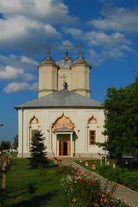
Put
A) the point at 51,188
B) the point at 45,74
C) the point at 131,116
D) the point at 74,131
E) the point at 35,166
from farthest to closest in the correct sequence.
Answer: the point at 45,74 < the point at 74,131 < the point at 35,166 < the point at 131,116 < the point at 51,188

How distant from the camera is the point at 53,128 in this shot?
4506cm

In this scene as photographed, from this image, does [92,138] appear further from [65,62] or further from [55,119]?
[65,62]

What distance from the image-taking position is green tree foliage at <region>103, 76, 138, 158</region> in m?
23.6

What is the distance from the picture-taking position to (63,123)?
45.1m

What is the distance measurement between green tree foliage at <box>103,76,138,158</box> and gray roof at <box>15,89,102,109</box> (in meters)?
18.5

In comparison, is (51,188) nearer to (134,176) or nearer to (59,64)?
(134,176)

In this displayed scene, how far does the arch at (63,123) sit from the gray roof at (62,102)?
137cm

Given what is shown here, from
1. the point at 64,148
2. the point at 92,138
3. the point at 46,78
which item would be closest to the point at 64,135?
the point at 64,148

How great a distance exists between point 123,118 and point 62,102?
22.5m

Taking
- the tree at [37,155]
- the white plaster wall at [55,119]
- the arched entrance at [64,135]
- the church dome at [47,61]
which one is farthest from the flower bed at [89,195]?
the church dome at [47,61]

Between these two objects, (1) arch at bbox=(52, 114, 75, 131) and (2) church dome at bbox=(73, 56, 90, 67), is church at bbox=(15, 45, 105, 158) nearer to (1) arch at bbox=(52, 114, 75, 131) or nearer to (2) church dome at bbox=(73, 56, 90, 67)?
(1) arch at bbox=(52, 114, 75, 131)

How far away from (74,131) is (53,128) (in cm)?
240

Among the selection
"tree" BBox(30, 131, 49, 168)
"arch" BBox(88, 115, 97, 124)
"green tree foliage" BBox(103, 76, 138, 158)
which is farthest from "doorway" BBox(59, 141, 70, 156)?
"green tree foliage" BBox(103, 76, 138, 158)

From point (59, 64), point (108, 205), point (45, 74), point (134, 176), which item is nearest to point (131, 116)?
point (134, 176)
